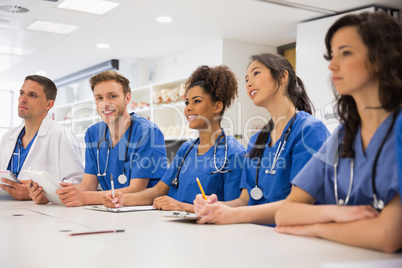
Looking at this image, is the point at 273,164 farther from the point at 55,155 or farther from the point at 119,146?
the point at 55,155

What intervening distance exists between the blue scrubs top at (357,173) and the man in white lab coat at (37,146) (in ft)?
6.14

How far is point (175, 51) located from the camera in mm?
6676

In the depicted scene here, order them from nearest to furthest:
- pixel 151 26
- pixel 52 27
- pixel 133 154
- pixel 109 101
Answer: pixel 133 154, pixel 109 101, pixel 151 26, pixel 52 27

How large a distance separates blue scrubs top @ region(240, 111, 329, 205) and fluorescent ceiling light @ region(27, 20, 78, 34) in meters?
4.20

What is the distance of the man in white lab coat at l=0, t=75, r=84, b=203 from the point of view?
299cm

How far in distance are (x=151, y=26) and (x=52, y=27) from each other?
4.30ft

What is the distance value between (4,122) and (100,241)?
1138cm

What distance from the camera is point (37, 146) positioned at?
3.05 meters

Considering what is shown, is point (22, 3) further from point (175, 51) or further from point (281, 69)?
point (281, 69)

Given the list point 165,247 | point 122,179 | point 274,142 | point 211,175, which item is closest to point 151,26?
point 122,179

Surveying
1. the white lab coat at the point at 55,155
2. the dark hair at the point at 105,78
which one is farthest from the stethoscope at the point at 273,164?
the white lab coat at the point at 55,155

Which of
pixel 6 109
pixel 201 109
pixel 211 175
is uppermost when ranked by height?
pixel 6 109

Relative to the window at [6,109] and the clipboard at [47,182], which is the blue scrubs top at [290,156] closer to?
the clipboard at [47,182]

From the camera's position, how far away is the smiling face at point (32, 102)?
3.21m
